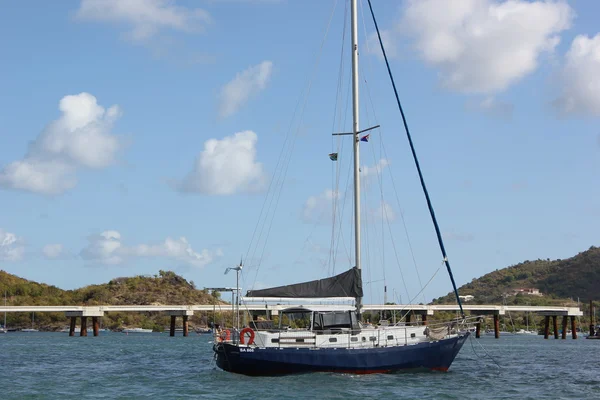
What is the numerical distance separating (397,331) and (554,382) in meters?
9.29

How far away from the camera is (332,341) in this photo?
40.8 m

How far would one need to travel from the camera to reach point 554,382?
43.3m

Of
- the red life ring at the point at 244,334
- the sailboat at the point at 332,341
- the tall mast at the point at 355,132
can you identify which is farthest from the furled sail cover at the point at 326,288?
the red life ring at the point at 244,334

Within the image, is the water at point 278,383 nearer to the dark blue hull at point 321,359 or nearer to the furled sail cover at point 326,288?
the dark blue hull at point 321,359

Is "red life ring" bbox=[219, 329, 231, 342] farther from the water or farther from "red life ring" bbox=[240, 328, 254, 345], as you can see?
"red life ring" bbox=[240, 328, 254, 345]

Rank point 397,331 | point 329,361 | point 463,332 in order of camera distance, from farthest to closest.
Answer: point 463,332
point 397,331
point 329,361

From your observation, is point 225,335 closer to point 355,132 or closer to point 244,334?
point 244,334

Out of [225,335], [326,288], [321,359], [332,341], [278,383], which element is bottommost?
[278,383]

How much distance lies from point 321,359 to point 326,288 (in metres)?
4.43

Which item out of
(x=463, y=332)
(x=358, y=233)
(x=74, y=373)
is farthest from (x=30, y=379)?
(x=463, y=332)

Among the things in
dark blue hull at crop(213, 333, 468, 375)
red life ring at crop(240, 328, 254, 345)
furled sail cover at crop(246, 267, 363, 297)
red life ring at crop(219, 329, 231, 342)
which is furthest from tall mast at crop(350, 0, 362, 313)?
red life ring at crop(219, 329, 231, 342)

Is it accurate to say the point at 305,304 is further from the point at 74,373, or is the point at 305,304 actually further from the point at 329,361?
the point at 74,373

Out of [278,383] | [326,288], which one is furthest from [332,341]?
[278,383]

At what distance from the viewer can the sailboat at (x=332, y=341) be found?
4003 cm
